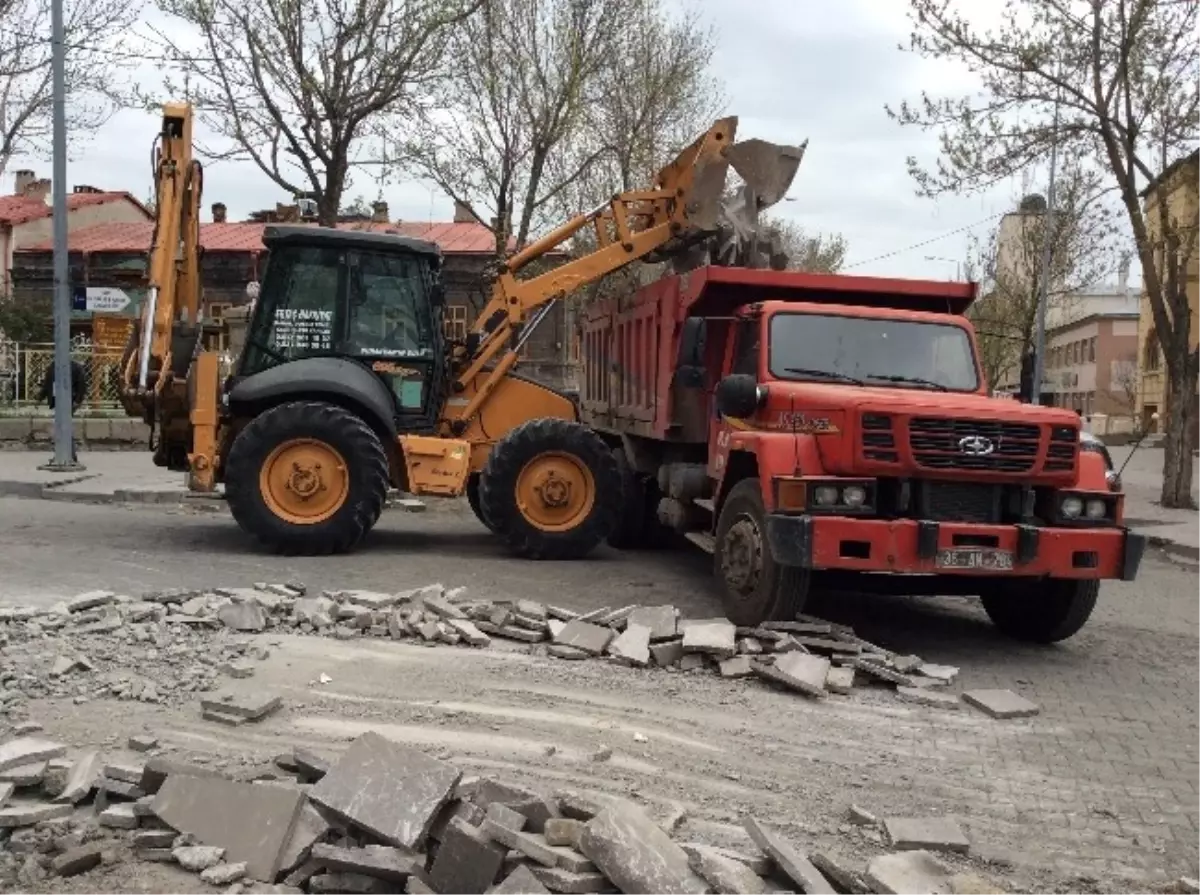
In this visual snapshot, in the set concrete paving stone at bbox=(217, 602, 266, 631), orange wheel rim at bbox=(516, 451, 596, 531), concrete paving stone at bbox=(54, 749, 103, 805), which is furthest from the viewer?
orange wheel rim at bbox=(516, 451, 596, 531)

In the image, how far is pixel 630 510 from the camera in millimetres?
12180

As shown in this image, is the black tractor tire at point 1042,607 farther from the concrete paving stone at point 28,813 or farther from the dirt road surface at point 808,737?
the concrete paving stone at point 28,813

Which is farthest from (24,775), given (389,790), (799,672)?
(799,672)

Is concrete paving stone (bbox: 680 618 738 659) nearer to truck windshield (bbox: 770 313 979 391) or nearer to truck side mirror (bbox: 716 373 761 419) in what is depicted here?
truck side mirror (bbox: 716 373 761 419)

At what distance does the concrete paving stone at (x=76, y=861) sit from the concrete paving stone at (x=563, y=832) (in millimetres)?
1554

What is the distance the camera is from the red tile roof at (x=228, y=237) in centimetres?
4035

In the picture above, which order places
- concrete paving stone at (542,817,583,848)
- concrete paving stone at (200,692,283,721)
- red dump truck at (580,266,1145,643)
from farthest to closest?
1. red dump truck at (580,266,1145,643)
2. concrete paving stone at (200,692,283,721)
3. concrete paving stone at (542,817,583,848)

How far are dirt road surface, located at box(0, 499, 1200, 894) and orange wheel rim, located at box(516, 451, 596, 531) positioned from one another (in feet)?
10.8

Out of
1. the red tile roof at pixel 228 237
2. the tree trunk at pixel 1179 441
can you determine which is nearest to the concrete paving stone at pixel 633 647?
the tree trunk at pixel 1179 441

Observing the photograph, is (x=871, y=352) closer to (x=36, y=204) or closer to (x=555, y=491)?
(x=555, y=491)

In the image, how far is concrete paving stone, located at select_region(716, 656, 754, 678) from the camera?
6738mm

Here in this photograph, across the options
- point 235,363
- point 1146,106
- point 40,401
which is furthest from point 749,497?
point 40,401

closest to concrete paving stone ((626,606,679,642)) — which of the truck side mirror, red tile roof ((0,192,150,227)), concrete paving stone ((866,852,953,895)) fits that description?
the truck side mirror

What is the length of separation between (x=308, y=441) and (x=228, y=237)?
33736 mm
